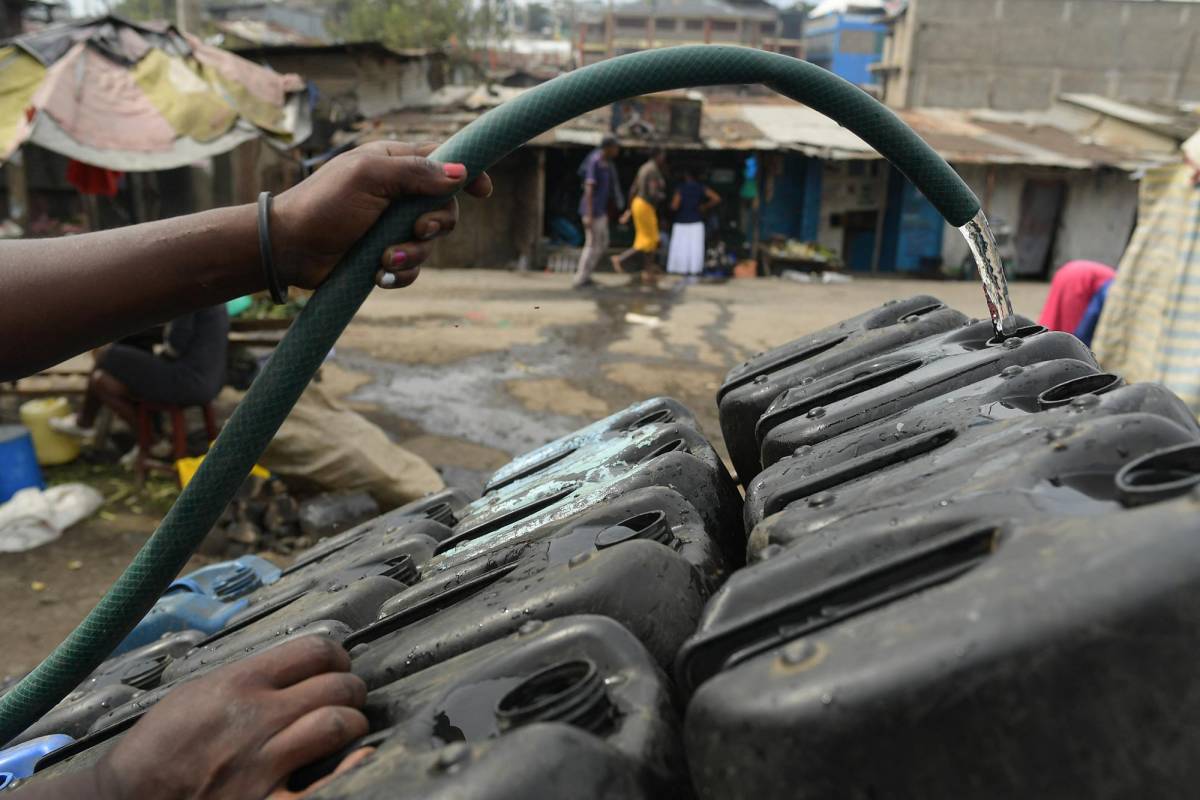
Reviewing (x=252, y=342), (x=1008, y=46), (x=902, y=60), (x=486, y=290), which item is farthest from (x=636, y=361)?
(x=1008, y=46)

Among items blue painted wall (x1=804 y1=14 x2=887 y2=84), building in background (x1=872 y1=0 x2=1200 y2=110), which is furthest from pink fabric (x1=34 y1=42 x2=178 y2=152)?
blue painted wall (x1=804 y1=14 x2=887 y2=84)

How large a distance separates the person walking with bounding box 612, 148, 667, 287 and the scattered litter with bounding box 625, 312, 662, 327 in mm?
2165

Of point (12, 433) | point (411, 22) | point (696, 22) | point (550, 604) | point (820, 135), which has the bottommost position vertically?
point (12, 433)

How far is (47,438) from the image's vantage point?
5941 millimetres

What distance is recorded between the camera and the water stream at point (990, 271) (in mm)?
1717

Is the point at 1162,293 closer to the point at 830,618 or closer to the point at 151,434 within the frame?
the point at 830,618

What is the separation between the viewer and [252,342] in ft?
20.6

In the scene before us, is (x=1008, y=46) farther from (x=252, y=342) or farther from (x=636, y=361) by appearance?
(x=252, y=342)

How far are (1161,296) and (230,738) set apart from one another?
19.8 ft

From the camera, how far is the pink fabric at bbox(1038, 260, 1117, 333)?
19.2 ft

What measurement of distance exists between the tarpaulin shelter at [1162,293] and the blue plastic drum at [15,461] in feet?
21.9

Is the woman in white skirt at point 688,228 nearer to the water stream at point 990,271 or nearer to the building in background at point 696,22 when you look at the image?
the water stream at point 990,271

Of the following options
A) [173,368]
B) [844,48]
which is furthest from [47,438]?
[844,48]

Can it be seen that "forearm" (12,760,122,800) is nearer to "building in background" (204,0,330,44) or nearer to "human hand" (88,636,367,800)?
"human hand" (88,636,367,800)
